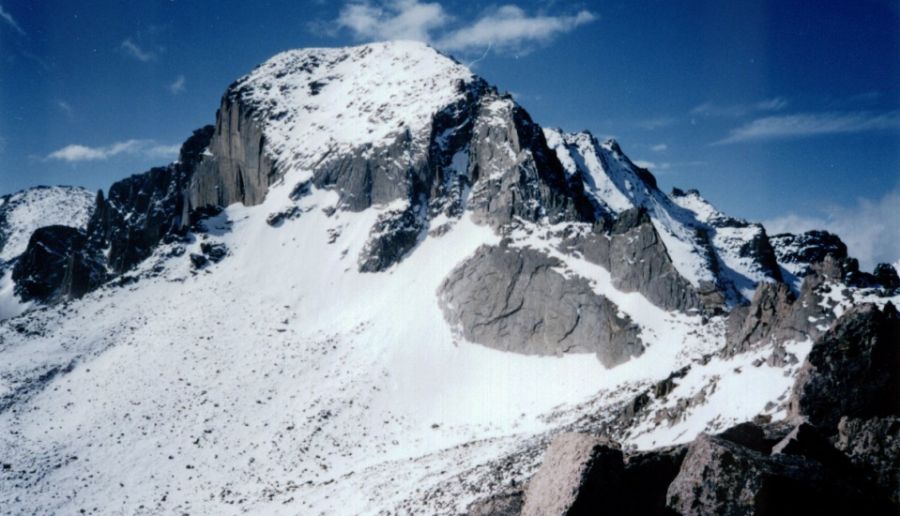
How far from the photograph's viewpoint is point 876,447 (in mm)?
9336

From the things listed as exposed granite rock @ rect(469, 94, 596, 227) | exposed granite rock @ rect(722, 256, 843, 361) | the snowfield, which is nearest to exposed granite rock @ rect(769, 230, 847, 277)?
exposed granite rock @ rect(469, 94, 596, 227)

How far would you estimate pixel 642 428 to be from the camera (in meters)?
24.1

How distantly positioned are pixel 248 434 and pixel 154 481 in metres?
7.82

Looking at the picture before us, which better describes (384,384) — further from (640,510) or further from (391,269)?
(640,510)

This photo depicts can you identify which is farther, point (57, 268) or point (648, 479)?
point (57, 268)

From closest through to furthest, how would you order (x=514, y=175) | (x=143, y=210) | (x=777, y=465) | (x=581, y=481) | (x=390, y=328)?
1. (x=777, y=465)
2. (x=581, y=481)
3. (x=390, y=328)
4. (x=514, y=175)
5. (x=143, y=210)

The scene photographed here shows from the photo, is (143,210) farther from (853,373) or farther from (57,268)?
(853,373)

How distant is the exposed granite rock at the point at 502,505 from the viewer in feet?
32.1

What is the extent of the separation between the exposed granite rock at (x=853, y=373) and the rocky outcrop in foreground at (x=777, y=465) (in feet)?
→ 0.07

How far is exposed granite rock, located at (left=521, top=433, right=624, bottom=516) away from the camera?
846 cm

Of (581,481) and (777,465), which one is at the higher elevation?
(777,465)

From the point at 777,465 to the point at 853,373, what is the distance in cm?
425

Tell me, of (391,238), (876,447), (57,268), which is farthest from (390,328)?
(57,268)

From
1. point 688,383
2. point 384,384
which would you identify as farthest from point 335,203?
point 688,383
